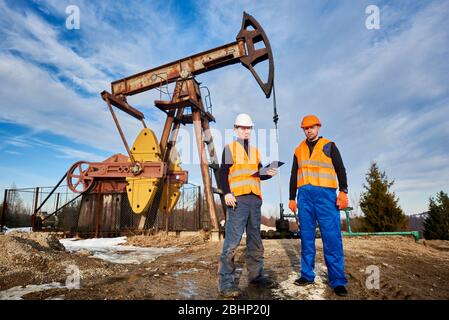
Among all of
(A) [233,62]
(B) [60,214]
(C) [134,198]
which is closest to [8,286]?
(C) [134,198]

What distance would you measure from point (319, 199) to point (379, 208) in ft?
46.6

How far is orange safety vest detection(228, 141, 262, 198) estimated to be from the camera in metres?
2.78

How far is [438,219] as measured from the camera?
55.8ft

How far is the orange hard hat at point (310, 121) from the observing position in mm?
2879

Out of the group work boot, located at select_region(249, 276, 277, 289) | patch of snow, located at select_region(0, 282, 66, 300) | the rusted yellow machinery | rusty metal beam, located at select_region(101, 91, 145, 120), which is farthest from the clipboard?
rusty metal beam, located at select_region(101, 91, 145, 120)

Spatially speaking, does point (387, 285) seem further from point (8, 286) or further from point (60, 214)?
point (60, 214)

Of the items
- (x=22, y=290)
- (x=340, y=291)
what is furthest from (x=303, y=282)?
(x=22, y=290)

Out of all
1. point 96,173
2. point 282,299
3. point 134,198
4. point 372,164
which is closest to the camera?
point 282,299

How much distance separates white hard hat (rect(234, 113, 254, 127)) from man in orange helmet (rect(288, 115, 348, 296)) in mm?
571

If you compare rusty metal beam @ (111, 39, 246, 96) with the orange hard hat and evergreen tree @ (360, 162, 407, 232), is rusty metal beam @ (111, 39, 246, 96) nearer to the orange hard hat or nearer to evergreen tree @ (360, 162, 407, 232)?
the orange hard hat

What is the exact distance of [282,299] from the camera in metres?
2.24

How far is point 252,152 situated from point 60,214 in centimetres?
1107

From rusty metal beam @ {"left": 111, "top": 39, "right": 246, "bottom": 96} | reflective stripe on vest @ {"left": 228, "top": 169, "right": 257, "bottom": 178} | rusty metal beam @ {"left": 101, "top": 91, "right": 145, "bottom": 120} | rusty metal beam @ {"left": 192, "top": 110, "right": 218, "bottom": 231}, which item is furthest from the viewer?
rusty metal beam @ {"left": 101, "top": 91, "right": 145, "bottom": 120}

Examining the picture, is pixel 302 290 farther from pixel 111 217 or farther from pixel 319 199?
pixel 111 217
